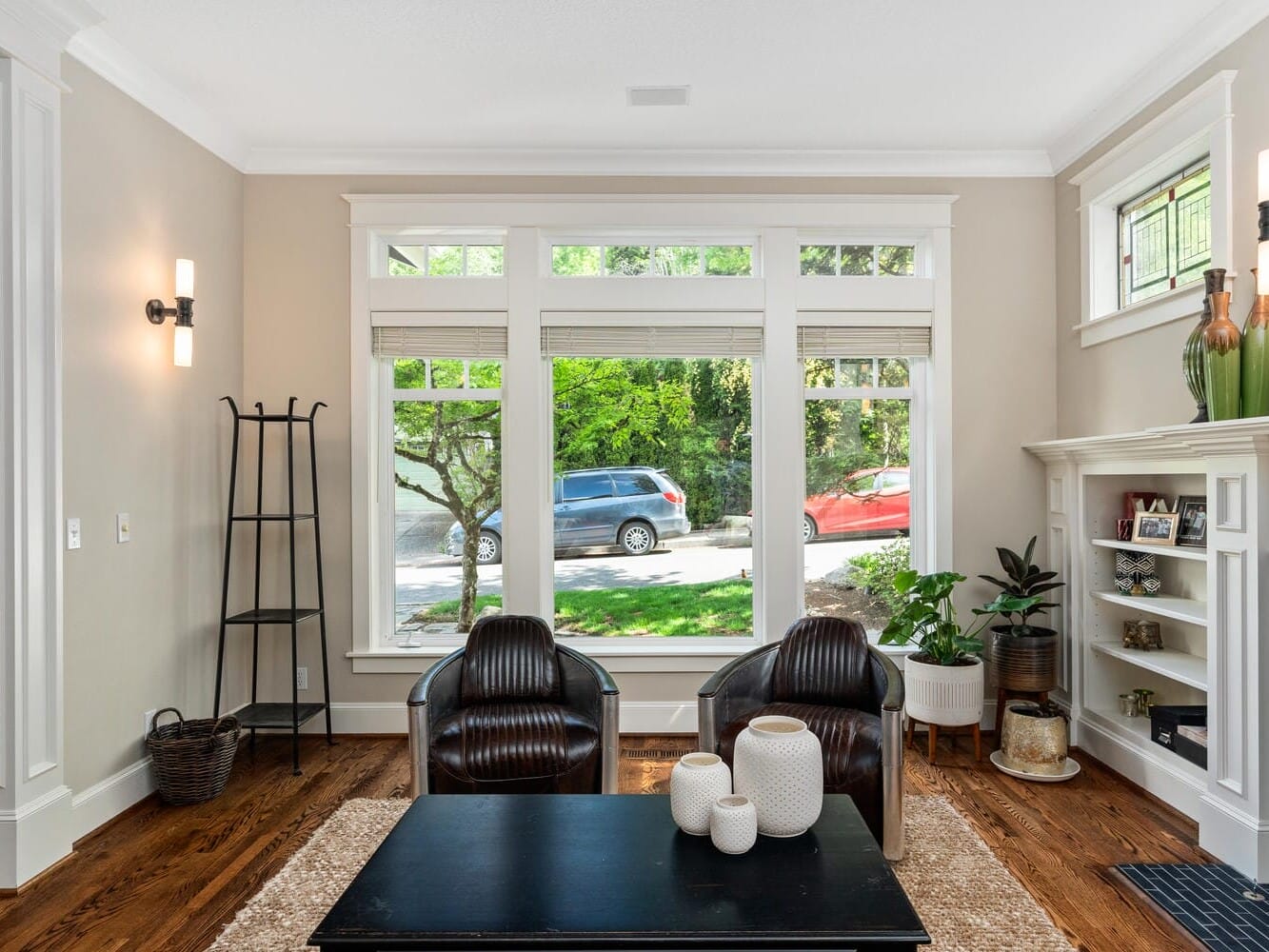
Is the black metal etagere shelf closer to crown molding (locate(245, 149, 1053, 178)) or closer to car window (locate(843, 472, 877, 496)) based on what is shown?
crown molding (locate(245, 149, 1053, 178))

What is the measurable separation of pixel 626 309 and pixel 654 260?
1.05 ft

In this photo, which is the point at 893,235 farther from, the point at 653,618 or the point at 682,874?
the point at 682,874

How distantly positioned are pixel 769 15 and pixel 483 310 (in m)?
2.01

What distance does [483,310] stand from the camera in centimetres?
427

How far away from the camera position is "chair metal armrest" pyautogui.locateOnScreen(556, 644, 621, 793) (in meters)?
2.93

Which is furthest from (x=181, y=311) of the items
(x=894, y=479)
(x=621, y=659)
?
(x=894, y=479)

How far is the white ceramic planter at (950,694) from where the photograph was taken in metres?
3.70

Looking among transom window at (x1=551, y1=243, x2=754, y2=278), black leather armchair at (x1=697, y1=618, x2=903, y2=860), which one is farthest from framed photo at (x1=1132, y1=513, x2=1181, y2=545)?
transom window at (x1=551, y1=243, x2=754, y2=278)

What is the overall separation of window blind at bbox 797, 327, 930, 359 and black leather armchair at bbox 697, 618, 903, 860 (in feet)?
5.25

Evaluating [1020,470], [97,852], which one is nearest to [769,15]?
[1020,470]

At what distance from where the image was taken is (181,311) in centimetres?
345

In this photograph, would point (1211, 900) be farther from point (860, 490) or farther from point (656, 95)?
point (656, 95)

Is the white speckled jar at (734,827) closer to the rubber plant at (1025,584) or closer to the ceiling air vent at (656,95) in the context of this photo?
the rubber plant at (1025,584)

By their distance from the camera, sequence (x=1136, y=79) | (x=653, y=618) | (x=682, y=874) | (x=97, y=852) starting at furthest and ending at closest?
1. (x=653, y=618)
2. (x=1136, y=79)
3. (x=97, y=852)
4. (x=682, y=874)
